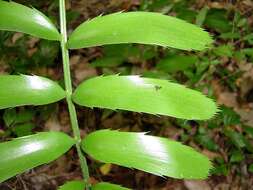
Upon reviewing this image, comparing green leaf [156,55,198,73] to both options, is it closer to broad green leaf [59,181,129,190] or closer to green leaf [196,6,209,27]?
green leaf [196,6,209,27]

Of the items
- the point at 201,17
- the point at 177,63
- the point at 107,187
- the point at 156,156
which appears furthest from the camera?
the point at 201,17

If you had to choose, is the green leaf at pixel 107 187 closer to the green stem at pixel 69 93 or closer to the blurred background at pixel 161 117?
the green stem at pixel 69 93

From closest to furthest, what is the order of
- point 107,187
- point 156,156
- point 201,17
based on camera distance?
point 156,156 < point 107,187 < point 201,17

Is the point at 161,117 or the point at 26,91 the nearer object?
the point at 26,91

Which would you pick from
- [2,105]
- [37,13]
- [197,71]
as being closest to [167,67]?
[197,71]

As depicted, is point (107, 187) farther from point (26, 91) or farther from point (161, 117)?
point (161, 117)

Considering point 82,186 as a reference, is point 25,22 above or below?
above

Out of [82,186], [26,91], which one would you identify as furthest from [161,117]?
[26,91]

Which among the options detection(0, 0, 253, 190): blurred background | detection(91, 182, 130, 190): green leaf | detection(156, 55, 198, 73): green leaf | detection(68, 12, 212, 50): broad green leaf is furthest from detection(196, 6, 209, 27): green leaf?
detection(91, 182, 130, 190): green leaf

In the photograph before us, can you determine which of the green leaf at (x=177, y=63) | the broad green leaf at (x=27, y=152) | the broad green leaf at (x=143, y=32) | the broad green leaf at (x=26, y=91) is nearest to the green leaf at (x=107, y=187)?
A: the broad green leaf at (x=27, y=152)
